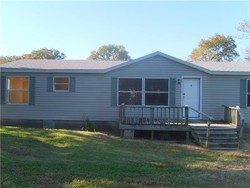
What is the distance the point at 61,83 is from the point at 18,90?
7.14ft

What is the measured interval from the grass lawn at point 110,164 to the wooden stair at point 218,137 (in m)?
0.80

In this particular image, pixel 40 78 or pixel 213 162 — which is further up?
pixel 40 78

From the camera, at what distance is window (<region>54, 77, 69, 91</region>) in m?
16.7

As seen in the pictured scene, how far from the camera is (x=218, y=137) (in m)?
13.1

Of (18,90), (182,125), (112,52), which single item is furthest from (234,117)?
(112,52)

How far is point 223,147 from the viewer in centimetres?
1277

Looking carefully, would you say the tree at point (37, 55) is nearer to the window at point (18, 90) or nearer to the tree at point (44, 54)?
the tree at point (44, 54)

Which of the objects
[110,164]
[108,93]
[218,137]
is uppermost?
[108,93]

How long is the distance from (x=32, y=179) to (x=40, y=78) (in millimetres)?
10601

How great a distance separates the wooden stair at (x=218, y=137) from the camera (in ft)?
41.9

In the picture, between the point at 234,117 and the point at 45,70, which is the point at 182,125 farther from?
the point at 45,70

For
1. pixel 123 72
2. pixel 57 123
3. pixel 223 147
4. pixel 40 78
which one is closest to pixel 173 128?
pixel 223 147

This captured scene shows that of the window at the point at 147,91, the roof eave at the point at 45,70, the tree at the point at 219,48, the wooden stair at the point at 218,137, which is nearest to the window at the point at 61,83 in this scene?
the roof eave at the point at 45,70

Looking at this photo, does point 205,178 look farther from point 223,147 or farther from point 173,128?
point 173,128
